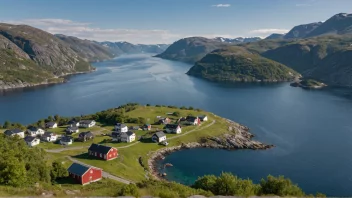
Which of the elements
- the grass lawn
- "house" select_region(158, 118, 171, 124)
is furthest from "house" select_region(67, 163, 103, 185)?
"house" select_region(158, 118, 171, 124)

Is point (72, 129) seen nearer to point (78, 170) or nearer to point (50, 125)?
point (50, 125)

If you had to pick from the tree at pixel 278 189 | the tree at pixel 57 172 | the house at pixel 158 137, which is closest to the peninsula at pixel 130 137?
the house at pixel 158 137

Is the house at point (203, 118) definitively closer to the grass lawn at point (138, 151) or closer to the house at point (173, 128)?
the grass lawn at point (138, 151)

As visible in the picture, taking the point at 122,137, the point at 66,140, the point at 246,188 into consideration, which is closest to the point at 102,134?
the point at 122,137

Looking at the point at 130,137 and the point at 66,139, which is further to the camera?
the point at 130,137

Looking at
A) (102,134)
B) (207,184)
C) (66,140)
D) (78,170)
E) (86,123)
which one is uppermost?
(207,184)

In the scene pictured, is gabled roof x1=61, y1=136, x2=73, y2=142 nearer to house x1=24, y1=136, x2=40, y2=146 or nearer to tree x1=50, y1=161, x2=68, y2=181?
house x1=24, y1=136, x2=40, y2=146
